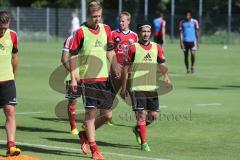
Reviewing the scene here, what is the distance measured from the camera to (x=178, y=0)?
67.7m

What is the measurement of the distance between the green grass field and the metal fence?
37.4m

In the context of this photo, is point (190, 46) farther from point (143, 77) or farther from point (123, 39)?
point (143, 77)

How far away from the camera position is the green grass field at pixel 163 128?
1148cm

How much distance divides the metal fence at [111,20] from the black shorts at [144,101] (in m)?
48.7

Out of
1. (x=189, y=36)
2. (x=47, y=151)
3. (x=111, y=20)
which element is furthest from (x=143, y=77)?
(x=111, y=20)

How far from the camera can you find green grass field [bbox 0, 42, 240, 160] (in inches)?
452

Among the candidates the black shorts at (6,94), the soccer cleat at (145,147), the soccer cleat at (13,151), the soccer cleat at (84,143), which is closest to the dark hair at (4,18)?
the black shorts at (6,94)

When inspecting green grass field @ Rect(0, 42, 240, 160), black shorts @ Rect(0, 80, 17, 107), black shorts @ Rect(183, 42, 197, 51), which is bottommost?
green grass field @ Rect(0, 42, 240, 160)

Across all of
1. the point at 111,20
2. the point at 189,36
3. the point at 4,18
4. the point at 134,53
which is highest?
the point at 4,18

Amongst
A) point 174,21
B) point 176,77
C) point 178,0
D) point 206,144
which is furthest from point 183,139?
point 178,0

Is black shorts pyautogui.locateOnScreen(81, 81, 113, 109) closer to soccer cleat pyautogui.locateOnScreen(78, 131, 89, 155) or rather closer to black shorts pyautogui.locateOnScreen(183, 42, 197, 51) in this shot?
soccer cleat pyautogui.locateOnScreen(78, 131, 89, 155)

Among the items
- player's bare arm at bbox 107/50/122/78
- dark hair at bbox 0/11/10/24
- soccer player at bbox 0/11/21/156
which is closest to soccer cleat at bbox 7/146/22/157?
soccer player at bbox 0/11/21/156

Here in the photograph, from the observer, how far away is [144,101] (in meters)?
12.1

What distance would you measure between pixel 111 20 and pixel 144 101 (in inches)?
2087
